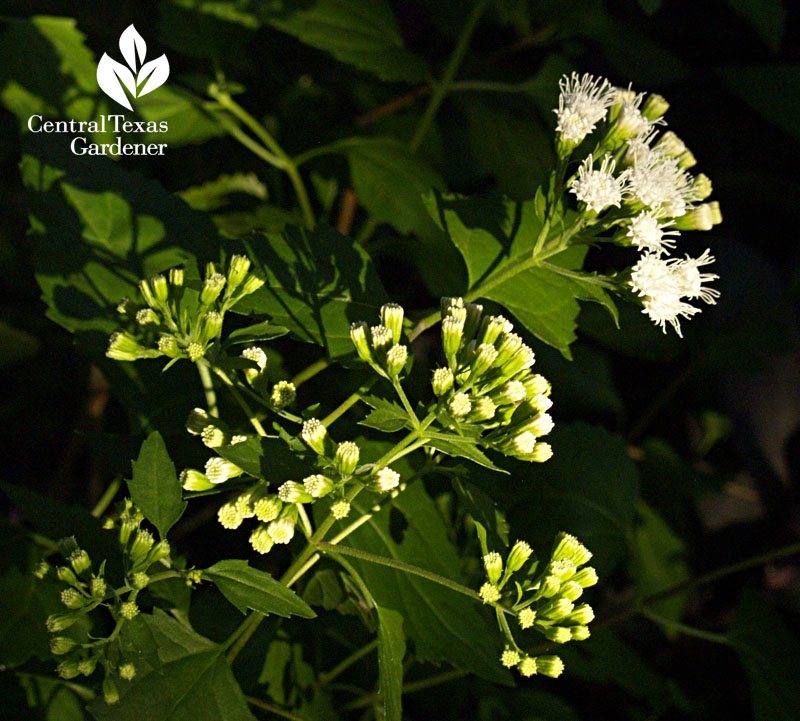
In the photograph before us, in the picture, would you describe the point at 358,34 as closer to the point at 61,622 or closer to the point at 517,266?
the point at 517,266

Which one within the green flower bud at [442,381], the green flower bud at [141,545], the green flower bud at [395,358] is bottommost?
the green flower bud at [141,545]

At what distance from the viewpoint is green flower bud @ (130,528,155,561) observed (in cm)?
112

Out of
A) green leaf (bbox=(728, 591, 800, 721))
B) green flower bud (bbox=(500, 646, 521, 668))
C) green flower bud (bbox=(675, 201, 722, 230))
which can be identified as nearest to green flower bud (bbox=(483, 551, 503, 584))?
green flower bud (bbox=(500, 646, 521, 668))

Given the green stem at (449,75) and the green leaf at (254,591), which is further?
the green stem at (449,75)

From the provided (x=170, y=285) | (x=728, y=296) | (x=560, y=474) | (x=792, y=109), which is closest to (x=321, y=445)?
(x=170, y=285)

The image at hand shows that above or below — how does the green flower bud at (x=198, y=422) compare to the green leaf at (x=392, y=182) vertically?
below

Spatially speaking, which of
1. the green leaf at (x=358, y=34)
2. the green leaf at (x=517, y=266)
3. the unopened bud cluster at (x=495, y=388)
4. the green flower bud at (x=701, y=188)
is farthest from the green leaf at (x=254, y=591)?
the green leaf at (x=358, y=34)

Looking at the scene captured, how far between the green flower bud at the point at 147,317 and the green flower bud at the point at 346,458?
373 millimetres

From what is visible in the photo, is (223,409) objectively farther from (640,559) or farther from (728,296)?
(728,296)

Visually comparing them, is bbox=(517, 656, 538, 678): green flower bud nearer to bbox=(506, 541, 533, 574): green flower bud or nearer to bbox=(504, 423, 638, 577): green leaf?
bbox=(506, 541, 533, 574): green flower bud

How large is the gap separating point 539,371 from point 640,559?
2.67ft

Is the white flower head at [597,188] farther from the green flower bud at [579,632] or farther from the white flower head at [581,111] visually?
the green flower bud at [579,632]

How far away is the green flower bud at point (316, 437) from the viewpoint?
1115mm

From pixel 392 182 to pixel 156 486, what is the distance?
1.21m
